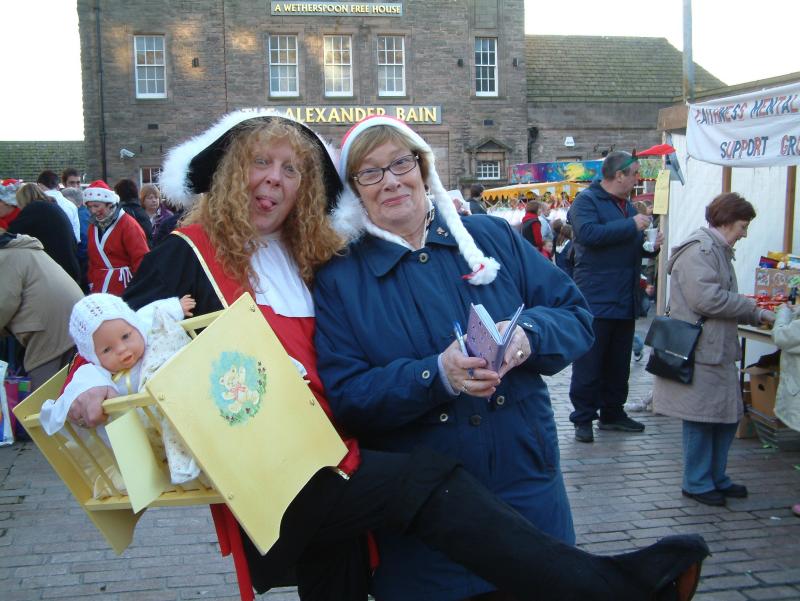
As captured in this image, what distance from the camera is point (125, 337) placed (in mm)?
2039

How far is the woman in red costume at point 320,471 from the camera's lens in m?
1.83

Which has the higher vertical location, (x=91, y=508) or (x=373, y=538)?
(x=91, y=508)

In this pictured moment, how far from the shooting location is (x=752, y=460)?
5.38 meters

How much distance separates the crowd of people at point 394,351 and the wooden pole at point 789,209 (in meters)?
4.91

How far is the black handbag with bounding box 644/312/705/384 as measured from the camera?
4.42 m

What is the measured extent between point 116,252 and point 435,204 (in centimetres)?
506

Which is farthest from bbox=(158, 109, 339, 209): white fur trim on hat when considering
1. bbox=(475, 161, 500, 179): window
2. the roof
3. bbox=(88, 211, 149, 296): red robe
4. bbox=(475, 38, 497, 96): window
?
the roof

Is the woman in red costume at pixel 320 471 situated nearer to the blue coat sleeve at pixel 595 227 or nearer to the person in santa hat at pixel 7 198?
the blue coat sleeve at pixel 595 227

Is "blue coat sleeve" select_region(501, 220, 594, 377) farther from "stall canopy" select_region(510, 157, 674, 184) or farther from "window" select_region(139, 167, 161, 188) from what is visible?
"window" select_region(139, 167, 161, 188)

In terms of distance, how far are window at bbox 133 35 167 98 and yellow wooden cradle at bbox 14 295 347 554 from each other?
77.1 ft

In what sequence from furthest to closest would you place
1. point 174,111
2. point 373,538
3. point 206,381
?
1. point 174,111
2. point 373,538
3. point 206,381

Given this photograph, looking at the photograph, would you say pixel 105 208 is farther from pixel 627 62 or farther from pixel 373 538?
pixel 627 62

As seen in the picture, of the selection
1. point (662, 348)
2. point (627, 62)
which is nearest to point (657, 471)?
point (662, 348)

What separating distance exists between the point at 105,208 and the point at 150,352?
17.1ft
